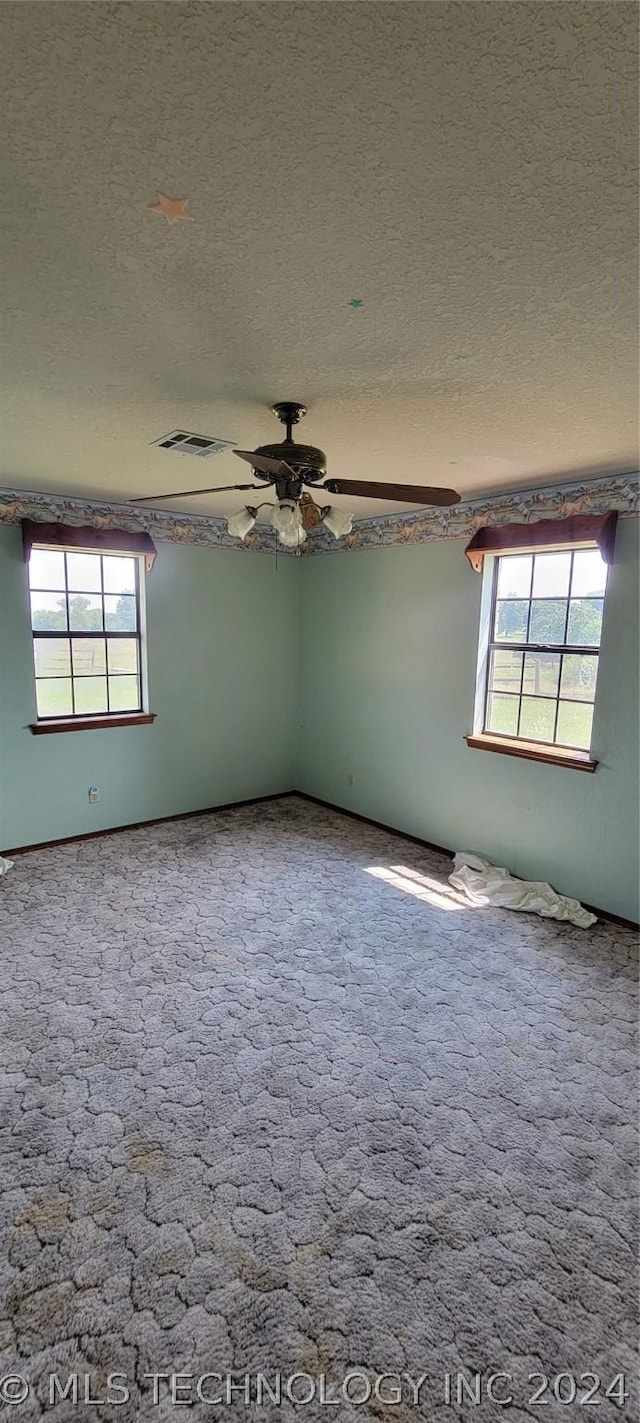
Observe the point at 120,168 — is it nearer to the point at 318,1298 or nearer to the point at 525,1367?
the point at 318,1298

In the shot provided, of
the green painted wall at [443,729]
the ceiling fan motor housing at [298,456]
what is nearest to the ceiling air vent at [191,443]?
the ceiling fan motor housing at [298,456]

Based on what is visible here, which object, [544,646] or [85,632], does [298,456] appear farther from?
[85,632]

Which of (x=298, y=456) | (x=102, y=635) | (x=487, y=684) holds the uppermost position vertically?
(x=298, y=456)

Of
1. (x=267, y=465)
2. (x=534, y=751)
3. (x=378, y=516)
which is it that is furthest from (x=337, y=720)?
(x=267, y=465)

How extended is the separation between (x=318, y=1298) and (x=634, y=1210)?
1.03 m

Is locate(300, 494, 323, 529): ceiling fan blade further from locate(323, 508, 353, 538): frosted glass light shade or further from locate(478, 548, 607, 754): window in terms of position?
locate(478, 548, 607, 754): window

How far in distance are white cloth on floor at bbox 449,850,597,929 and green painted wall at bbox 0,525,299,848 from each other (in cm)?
235

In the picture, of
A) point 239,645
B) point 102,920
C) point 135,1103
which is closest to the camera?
point 135,1103

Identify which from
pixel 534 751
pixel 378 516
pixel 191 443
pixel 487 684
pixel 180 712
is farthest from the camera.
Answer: pixel 180 712

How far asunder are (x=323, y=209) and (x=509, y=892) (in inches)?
145

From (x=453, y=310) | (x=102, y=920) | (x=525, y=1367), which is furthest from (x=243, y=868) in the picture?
(x=453, y=310)

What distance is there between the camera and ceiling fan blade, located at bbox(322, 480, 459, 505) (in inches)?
88.8

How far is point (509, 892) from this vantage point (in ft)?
12.7

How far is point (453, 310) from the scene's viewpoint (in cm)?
166
